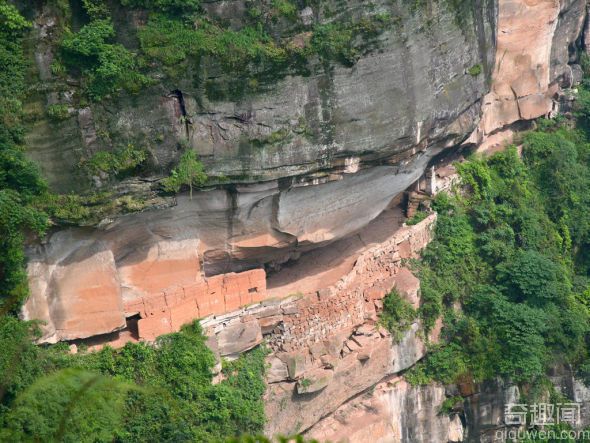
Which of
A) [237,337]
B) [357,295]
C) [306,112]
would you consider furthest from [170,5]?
[357,295]

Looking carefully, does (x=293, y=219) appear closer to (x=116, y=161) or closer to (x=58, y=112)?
(x=116, y=161)

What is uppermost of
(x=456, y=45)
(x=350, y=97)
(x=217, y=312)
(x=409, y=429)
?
(x=456, y=45)

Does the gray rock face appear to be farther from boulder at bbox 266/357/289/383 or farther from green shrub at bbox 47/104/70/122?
boulder at bbox 266/357/289/383

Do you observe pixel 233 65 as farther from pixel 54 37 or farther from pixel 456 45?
pixel 456 45

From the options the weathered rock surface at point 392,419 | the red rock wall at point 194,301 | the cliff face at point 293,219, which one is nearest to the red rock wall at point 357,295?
the cliff face at point 293,219

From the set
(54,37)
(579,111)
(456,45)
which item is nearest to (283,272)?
(456,45)
